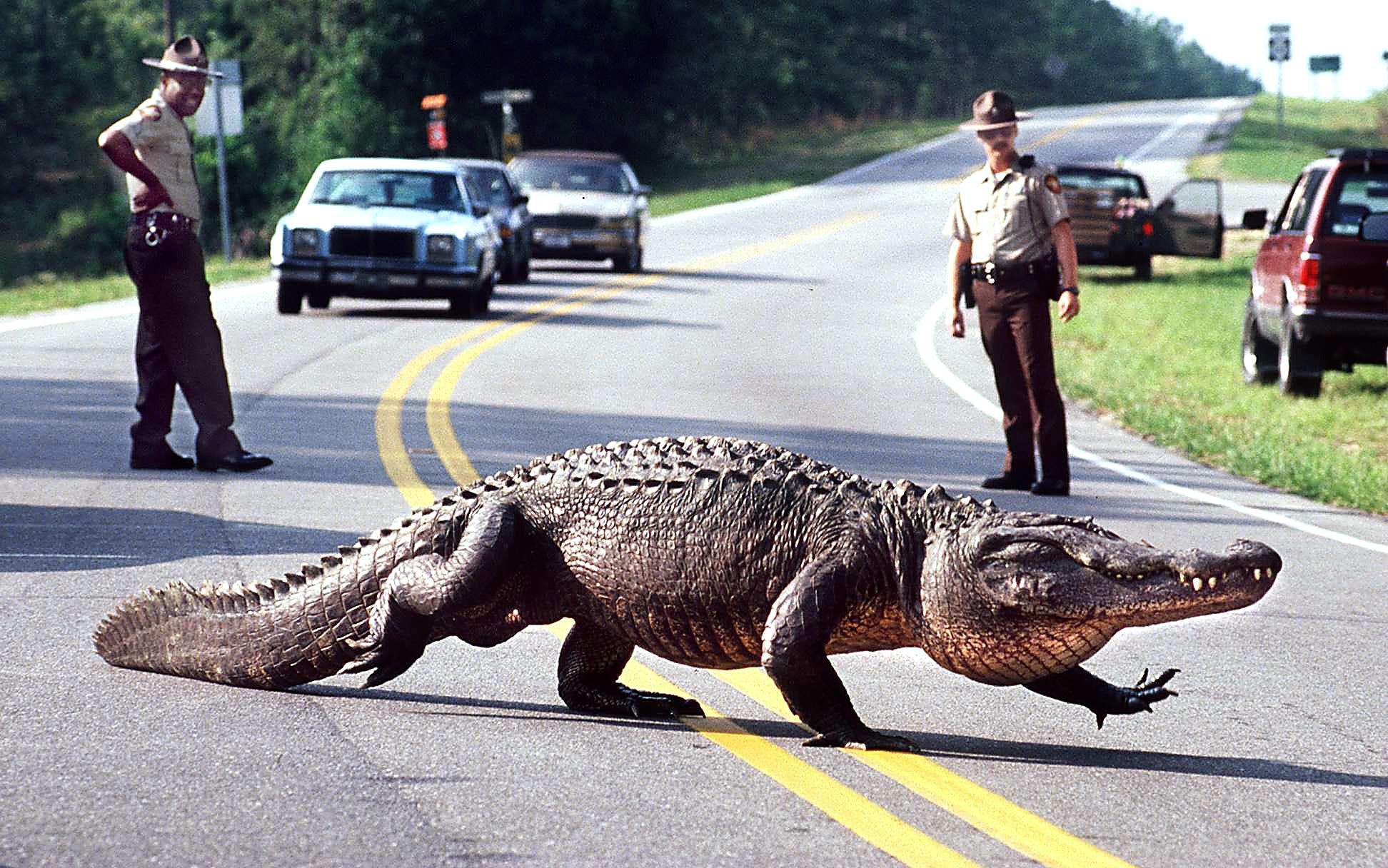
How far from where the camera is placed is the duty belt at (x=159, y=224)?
454 inches

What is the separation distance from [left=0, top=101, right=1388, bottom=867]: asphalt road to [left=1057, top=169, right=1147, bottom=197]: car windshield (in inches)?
740

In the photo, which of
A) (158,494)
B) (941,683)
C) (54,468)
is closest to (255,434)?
(54,468)

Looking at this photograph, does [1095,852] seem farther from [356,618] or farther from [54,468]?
[54,468]

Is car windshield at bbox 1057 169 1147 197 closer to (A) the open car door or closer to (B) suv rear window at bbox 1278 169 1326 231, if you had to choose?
(A) the open car door

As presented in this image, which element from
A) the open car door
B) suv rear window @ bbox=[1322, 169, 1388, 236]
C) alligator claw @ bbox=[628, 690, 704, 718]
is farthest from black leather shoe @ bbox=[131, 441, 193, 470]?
the open car door

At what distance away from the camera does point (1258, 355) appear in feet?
65.7

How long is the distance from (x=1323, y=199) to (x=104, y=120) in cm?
6613

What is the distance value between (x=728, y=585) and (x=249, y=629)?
63.1 inches

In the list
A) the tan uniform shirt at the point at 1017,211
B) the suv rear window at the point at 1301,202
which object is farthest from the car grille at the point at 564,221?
→ the tan uniform shirt at the point at 1017,211

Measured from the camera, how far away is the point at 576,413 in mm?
15430

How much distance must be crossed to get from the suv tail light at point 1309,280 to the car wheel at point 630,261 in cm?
1899

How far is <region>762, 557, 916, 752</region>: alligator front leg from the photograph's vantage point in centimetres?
547

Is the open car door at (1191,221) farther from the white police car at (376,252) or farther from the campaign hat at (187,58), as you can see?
the campaign hat at (187,58)

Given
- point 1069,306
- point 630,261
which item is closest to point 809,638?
point 1069,306
